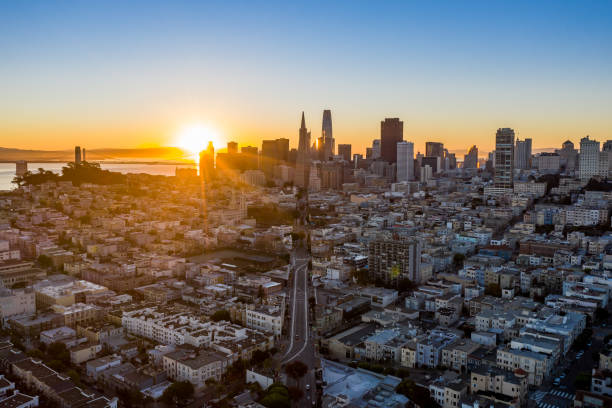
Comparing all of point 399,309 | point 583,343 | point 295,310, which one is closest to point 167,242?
point 295,310

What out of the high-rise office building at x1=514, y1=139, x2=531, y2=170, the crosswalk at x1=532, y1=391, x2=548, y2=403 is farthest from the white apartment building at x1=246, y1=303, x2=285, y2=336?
the high-rise office building at x1=514, y1=139, x2=531, y2=170

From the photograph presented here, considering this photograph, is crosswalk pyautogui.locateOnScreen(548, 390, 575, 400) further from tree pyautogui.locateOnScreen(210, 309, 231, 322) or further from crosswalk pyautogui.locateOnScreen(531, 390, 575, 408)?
tree pyautogui.locateOnScreen(210, 309, 231, 322)

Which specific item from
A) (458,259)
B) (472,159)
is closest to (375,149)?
(472,159)

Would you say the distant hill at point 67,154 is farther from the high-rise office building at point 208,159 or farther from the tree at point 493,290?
the tree at point 493,290

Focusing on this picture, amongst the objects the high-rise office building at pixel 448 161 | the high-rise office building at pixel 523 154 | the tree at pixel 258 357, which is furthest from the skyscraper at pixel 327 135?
the tree at pixel 258 357

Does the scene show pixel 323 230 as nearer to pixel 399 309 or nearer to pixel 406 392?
pixel 399 309
